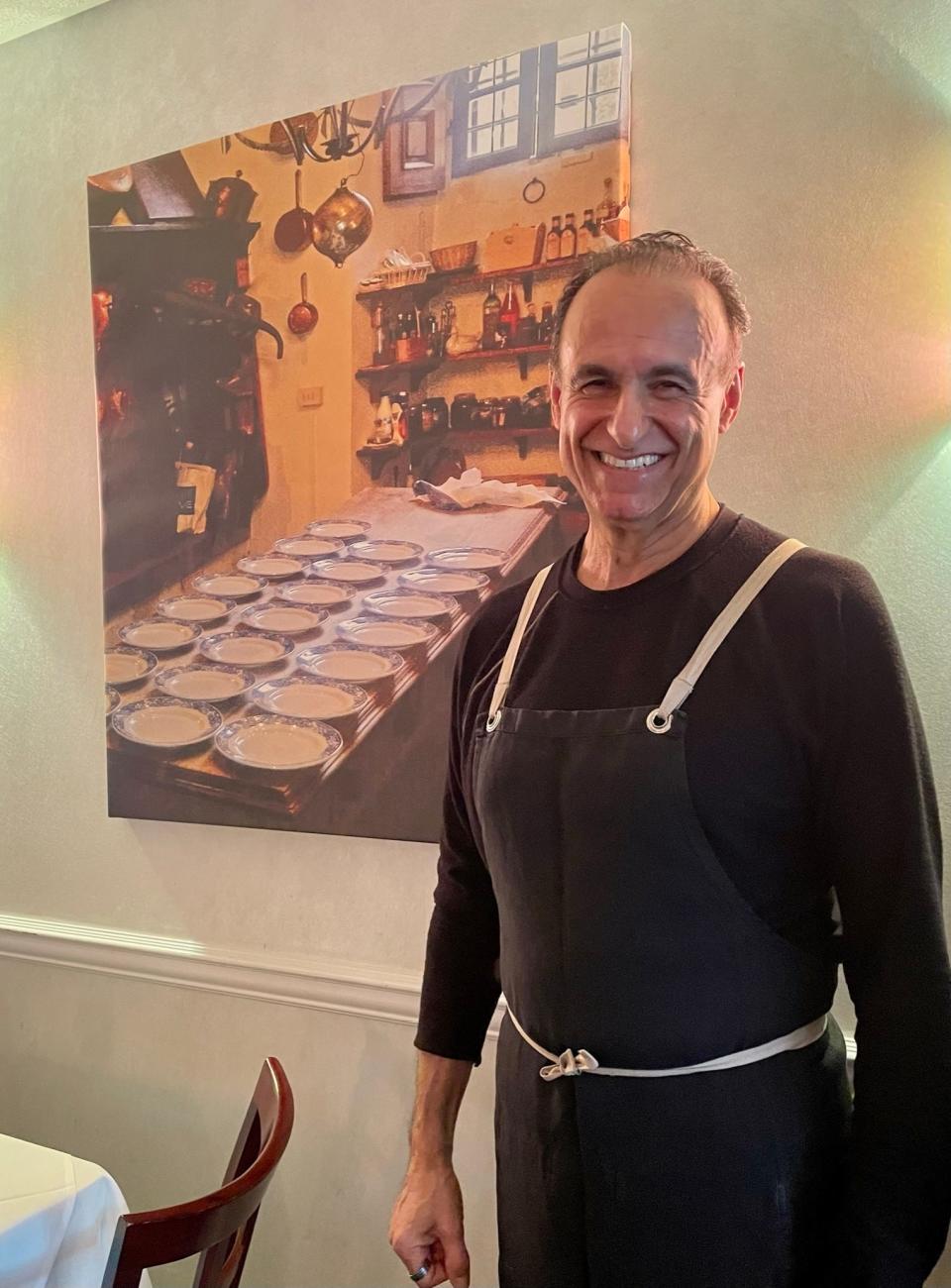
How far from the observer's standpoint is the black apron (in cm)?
82

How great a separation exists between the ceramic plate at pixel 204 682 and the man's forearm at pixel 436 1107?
0.80m

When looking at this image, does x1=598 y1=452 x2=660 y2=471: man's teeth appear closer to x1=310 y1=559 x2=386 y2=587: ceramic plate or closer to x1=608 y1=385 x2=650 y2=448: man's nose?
x1=608 y1=385 x2=650 y2=448: man's nose

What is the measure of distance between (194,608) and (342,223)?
0.70m

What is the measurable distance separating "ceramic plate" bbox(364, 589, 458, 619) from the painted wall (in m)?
0.21

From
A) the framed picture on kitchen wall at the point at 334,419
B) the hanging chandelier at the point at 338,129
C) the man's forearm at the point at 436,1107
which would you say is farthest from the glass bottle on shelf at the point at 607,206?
the man's forearm at the point at 436,1107

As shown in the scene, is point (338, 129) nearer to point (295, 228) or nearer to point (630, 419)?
point (295, 228)

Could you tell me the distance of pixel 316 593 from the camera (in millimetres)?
1663

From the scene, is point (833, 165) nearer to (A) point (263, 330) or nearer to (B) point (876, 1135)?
(A) point (263, 330)

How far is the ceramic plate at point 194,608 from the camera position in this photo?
1.75 m

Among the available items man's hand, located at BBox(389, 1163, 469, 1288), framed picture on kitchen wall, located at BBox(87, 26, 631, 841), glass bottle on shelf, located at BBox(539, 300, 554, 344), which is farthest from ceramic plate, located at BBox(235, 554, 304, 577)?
man's hand, located at BBox(389, 1163, 469, 1288)

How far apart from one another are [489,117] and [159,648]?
105 centimetres

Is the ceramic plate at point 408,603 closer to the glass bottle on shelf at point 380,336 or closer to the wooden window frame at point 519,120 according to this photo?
the glass bottle on shelf at point 380,336

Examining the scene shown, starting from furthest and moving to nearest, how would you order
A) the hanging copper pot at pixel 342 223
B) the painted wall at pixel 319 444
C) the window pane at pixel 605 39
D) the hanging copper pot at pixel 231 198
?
the hanging copper pot at pixel 231 198 → the hanging copper pot at pixel 342 223 → the window pane at pixel 605 39 → the painted wall at pixel 319 444

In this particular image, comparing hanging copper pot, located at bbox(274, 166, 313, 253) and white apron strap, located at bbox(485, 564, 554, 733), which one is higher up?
hanging copper pot, located at bbox(274, 166, 313, 253)
